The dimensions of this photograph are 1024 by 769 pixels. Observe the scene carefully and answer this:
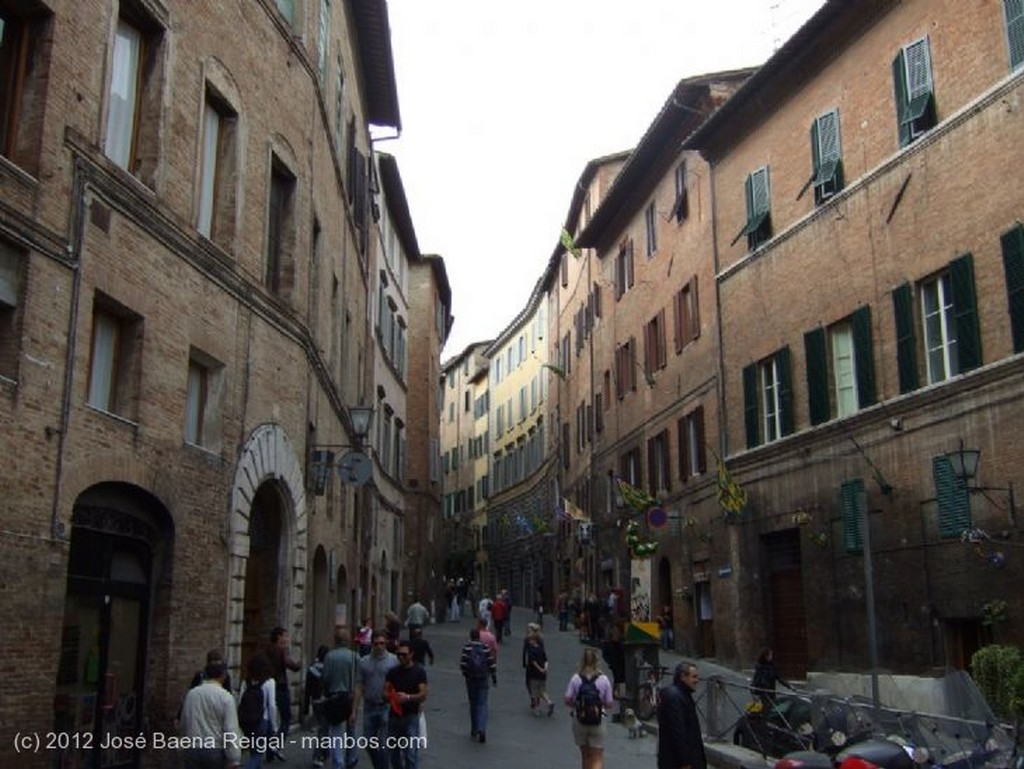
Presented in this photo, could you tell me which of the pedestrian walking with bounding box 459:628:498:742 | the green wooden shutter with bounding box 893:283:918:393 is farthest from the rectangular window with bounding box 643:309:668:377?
the pedestrian walking with bounding box 459:628:498:742

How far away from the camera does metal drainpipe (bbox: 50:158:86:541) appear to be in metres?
10.3

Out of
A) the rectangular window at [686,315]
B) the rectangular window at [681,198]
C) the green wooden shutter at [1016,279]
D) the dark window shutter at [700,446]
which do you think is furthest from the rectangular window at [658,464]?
the green wooden shutter at [1016,279]

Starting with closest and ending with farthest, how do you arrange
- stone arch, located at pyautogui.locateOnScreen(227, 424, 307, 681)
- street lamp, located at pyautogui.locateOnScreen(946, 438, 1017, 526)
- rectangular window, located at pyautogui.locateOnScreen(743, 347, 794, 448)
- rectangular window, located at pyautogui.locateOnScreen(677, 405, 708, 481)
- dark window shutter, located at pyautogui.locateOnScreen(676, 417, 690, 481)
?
stone arch, located at pyautogui.locateOnScreen(227, 424, 307, 681)
street lamp, located at pyautogui.locateOnScreen(946, 438, 1017, 526)
rectangular window, located at pyautogui.locateOnScreen(743, 347, 794, 448)
rectangular window, located at pyautogui.locateOnScreen(677, 405, 708, 481)
dark window shutter, located at pyautogui.locateOnScreen(676, 417, 690, 481)

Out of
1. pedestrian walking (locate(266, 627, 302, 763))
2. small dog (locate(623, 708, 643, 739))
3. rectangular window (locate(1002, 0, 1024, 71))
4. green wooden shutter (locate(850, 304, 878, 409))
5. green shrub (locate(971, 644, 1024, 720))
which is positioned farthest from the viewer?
green wooden shutter (locate(850, 304, 878, 409))

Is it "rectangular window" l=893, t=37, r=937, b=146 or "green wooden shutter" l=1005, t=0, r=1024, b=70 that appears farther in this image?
"rectangular window" l=893, t=37, r=937, b=146

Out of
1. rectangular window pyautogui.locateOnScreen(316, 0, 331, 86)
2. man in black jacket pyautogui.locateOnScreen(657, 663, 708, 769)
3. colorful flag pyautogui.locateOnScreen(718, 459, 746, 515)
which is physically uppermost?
rectangular window pyautogui.locateOnScreen(316, 0, 331, 86)

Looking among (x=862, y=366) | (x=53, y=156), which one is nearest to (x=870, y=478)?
(x=862, y=366)

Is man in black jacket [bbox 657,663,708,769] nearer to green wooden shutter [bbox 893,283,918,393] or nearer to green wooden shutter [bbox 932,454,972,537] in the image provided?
green wooden shutter [bbox 932,454,972,537]

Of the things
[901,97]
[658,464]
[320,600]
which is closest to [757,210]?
[901,97]

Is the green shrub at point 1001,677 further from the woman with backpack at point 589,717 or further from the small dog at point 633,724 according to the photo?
the woman with backpack at point 589,717

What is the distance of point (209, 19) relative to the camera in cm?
1420

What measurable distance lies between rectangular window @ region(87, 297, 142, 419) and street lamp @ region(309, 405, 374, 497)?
5861 mm

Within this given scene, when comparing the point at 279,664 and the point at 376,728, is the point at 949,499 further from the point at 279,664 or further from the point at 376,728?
the point at 279,664

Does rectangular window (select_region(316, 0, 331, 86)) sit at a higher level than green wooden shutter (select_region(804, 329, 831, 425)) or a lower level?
higher
